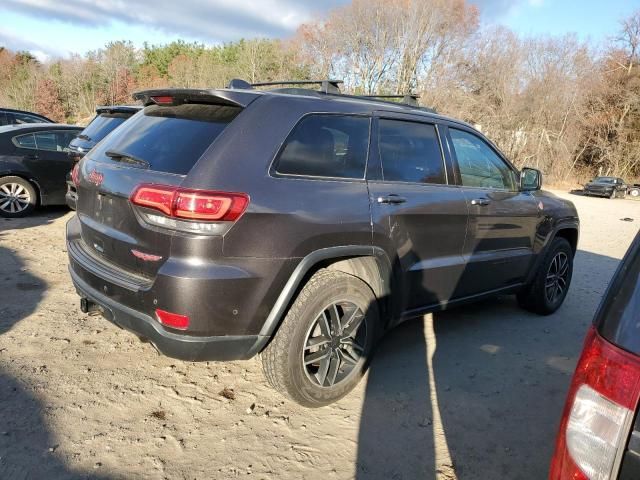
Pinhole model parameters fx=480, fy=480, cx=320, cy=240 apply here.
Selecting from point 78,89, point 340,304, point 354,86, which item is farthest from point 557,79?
point 340,304

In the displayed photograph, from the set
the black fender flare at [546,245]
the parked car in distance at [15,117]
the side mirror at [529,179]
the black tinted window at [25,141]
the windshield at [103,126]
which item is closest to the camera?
the side mirror at [529,179]

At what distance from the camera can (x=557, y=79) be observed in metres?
32.2

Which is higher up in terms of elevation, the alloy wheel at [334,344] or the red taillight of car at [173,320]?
the red taillight of car at [173,320]

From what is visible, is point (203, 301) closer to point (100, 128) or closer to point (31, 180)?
point (100, 128)

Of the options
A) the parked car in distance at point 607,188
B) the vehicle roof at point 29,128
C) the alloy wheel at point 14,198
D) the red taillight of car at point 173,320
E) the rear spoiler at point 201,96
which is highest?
the rear spoiler at point 201,96

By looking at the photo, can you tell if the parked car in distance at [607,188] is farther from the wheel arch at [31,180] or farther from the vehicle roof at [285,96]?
the wheel arch at [31,180]

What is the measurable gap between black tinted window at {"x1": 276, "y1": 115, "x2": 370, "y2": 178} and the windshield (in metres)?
4.69

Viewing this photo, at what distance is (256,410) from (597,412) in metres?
2.14

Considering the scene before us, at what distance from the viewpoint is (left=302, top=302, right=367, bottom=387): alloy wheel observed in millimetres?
2959

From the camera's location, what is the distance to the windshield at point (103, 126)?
6754mm

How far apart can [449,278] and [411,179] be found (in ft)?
2.81

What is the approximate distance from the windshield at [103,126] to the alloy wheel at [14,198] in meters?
1.62

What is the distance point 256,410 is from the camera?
3.01 metres

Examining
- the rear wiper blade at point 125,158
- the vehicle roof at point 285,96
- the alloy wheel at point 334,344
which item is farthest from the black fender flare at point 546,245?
the rear wiper blade at point 125,158
